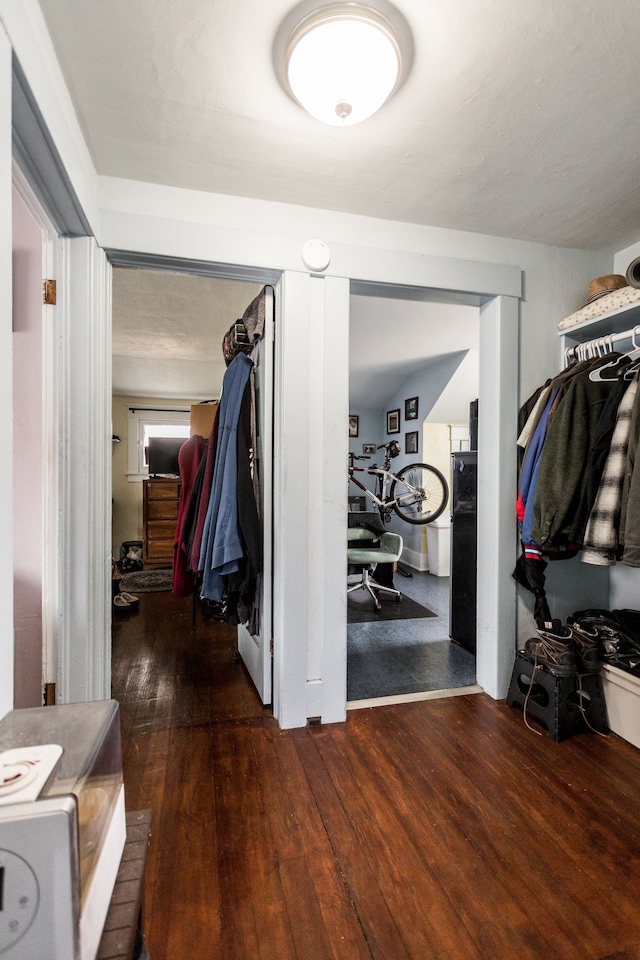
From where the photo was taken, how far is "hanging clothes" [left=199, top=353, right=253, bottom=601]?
1.96 meters

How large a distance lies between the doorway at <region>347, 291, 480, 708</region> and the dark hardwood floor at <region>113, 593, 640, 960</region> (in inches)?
16.6

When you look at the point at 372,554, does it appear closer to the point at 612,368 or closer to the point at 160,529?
the point at 612,368

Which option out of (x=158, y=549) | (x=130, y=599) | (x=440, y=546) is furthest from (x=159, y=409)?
(x=440, y=546)

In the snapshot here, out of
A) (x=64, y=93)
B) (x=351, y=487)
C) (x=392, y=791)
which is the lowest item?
(x=392, y=791)

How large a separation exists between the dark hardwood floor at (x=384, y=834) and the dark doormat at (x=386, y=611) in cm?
137

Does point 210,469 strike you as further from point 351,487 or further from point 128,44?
point 351,487

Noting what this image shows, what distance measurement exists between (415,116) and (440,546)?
14.0 feet

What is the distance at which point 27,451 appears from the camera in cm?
159

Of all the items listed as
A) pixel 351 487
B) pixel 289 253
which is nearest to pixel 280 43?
pixel 289 253

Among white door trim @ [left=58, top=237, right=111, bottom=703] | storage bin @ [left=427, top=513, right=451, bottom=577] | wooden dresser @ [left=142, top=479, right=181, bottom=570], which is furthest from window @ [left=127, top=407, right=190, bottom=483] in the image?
white door trim @ [left=58, top=237, right=111, bottom=703]

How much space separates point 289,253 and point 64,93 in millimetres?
897

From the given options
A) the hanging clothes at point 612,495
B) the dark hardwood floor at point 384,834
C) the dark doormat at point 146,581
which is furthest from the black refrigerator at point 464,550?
the dark doormat at point 146,581

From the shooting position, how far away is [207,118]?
1479 millimetres

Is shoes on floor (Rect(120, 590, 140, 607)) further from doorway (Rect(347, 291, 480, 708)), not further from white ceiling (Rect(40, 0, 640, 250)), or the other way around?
white ceiling (Rect(40, 0, 640, 250))
